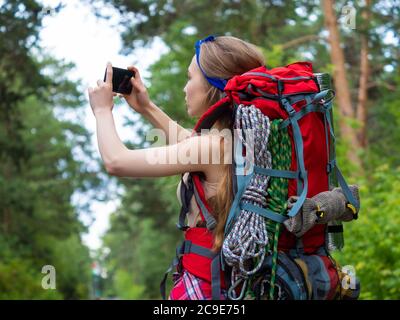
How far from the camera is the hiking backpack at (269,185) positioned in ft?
10.5

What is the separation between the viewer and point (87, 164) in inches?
1505

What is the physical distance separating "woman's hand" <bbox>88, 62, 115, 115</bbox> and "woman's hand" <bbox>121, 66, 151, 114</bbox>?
42cm

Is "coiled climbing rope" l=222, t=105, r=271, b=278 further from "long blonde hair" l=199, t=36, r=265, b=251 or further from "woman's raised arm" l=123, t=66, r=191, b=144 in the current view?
"woman's raised arm" l=123, t=66, r=191, b=144

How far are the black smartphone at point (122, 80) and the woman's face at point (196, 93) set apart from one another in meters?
0.36

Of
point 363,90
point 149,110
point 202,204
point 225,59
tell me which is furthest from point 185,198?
point 363,90

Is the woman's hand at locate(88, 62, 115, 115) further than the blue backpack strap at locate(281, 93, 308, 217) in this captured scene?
Yes

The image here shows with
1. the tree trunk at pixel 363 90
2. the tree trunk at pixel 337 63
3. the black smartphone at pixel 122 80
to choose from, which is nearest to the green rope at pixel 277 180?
the black smartphone at pixel 122 80

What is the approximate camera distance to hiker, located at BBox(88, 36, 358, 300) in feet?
10.8

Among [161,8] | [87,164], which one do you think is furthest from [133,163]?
[87,164]

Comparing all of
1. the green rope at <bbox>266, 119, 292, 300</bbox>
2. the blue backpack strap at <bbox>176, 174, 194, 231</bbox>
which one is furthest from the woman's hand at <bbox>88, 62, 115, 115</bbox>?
the green rope at <bbox>266, 119, 292, 300</bbox>

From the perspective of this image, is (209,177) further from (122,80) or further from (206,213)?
(122,80)

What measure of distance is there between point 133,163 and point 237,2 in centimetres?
1660

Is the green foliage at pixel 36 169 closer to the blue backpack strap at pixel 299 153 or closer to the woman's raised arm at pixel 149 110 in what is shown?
the woman's raised arm at pixel 149 110
